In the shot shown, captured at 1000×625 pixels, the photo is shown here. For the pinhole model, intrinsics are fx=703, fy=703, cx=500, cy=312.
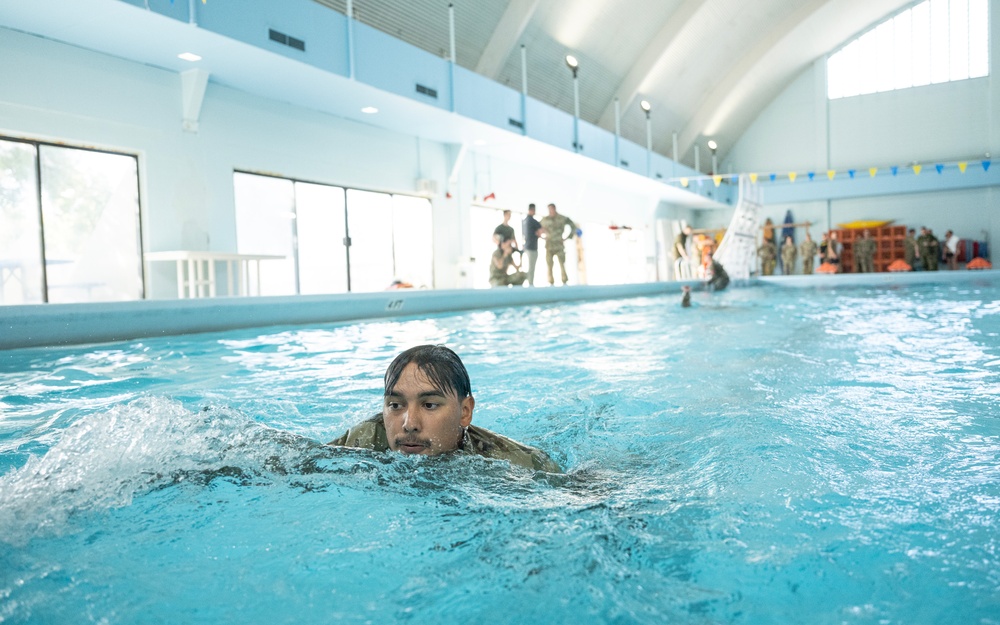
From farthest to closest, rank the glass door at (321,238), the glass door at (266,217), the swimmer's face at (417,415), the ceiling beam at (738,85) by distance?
1. the ceiling beam at (738,85)
2. the glass door at (321,238)
3. the glass door at (266,217)
4. the swimmer's face at (417,415)

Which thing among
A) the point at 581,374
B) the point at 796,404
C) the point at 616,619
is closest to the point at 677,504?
the point at 616,619

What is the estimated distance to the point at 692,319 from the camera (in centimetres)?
827

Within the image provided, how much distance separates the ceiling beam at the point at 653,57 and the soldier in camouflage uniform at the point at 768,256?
27.1 ft

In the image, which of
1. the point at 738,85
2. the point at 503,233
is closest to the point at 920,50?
the point at 738,85

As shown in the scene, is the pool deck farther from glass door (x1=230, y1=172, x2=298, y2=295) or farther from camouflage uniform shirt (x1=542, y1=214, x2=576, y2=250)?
glass door (x1=230, y1=172, x2=298, y2=295)

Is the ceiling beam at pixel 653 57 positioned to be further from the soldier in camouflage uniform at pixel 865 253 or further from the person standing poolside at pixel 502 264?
the soldier in camouflage uniform at pixel 865 253

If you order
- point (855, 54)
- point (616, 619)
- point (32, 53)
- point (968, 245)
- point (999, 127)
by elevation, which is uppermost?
point (855, 54)

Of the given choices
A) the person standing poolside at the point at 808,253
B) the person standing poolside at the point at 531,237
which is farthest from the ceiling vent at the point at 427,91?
the person standing poolside at the point at 808,253

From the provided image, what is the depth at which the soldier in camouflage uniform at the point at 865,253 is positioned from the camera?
73.8 ft

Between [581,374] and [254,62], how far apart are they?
21.4 feet

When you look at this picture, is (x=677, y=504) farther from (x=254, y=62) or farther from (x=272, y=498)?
(x=254, y=62)

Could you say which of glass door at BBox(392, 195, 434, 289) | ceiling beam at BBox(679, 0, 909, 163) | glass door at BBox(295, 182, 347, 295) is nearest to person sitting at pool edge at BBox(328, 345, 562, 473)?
glass door at BBox(295, 182, 347, 295)

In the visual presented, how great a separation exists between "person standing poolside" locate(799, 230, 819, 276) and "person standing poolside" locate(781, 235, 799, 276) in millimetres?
297

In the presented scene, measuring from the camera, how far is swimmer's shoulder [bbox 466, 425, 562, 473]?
216cm
